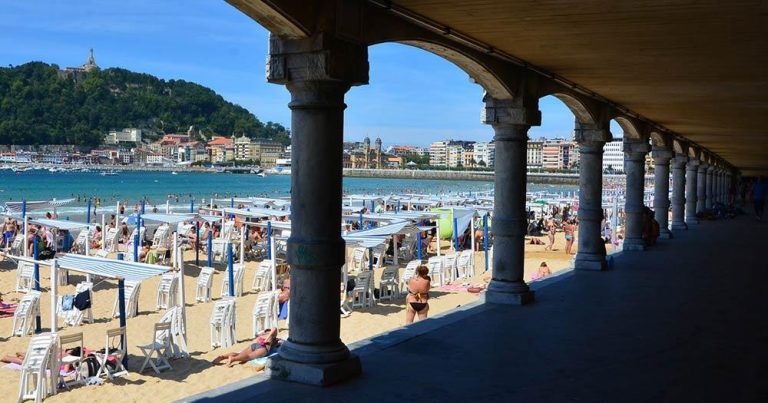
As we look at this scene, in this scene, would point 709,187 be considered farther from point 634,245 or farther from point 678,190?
point 634,245

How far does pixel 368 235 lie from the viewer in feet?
47.4

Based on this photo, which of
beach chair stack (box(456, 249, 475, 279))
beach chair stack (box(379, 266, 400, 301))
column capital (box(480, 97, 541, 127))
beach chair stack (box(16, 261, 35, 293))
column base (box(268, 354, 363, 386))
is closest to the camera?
column base (box(268, 354, 363, 386))

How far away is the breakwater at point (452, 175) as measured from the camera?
128 metres

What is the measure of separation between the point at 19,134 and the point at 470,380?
468ft

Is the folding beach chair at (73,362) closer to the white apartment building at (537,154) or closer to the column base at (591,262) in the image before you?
the column base at (591,262)

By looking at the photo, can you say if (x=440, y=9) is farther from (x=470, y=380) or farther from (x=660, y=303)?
(x=660, y=303)

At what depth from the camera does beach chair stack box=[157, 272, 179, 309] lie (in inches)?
512

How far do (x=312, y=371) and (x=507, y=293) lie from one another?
353 centimetres

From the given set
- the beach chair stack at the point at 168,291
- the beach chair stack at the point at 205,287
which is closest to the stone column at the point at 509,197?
the beach chair stack at the point at 168,291

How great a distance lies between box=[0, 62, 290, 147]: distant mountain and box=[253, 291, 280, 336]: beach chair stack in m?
125

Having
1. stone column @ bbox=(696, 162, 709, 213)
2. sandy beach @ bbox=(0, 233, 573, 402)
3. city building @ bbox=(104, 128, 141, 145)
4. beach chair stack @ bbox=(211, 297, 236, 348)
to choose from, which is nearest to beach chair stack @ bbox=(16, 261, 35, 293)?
sandy beach @ bbox=(0, 233, 573, 402)

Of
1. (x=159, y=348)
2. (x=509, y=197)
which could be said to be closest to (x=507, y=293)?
(x=509, y=197)

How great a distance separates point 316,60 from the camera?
4.50 meters

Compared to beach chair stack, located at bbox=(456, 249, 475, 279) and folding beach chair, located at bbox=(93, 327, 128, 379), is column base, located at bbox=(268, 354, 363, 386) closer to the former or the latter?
folding beach chair, located at bbox=(93, 327, 128, 379)
